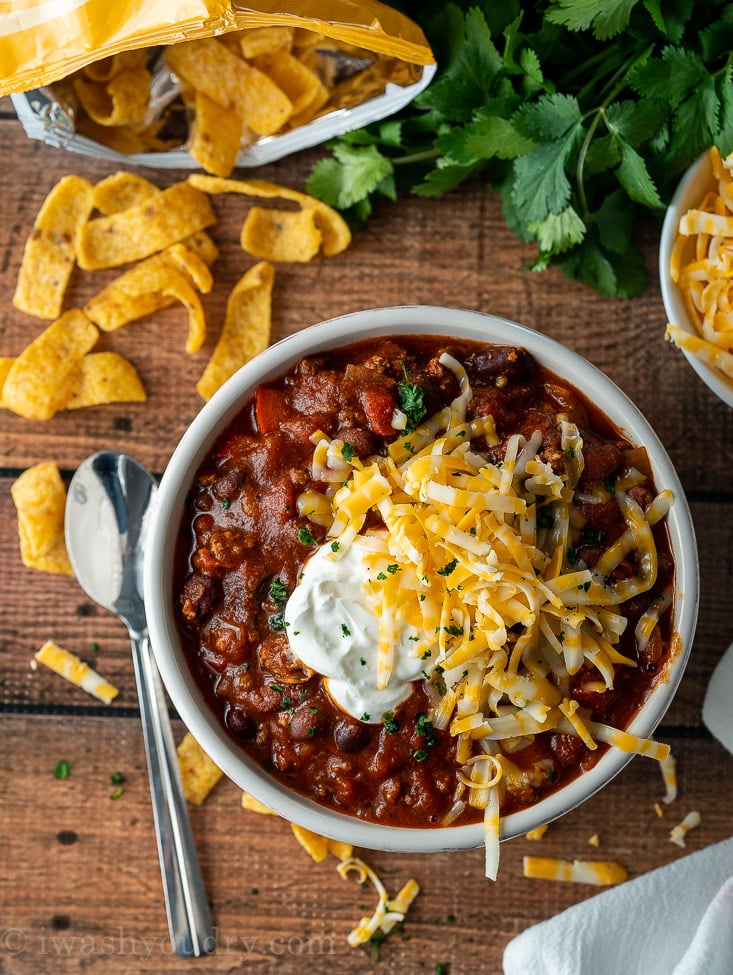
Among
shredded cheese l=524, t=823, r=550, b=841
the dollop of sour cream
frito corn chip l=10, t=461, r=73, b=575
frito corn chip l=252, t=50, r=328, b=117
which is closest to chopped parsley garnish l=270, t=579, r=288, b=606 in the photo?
the dollop of sour cream

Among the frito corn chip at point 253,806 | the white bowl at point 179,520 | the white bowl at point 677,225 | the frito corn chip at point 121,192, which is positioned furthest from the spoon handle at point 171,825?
the white bowl at point 677,225

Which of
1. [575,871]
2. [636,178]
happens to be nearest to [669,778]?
[575,871]

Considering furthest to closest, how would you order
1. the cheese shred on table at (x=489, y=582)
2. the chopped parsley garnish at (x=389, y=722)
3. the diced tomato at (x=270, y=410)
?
the diced tomato at (x=270, y=410) → the chopped parsley garnish at (x=389, y=722) → the cheese shred on table at (x=489, y=582)

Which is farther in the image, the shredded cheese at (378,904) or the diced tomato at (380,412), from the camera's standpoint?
the shredded cheese at (378,904)

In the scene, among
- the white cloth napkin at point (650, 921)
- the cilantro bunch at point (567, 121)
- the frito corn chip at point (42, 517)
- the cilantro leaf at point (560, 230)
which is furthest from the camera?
the frito corn chip at point (42, 517)

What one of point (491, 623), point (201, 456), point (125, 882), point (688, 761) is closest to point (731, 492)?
point (688, 761)

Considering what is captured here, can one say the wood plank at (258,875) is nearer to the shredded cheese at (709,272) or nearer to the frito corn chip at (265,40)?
the shredded cheese at (709,272)

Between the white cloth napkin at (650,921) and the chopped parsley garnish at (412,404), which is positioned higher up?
the chopped parsley garnish at (412,404)
